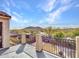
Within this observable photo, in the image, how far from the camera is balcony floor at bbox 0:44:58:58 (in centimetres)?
378

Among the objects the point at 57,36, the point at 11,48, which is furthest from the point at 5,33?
the point at 57,36

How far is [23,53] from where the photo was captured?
3.82 metres

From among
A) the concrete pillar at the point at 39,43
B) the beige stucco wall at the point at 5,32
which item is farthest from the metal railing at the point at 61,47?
the beige stucco wall at the point at 5,32

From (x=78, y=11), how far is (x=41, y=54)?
4.41ft

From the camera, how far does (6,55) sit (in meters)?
3.87

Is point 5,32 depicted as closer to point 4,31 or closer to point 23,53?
point 4,31

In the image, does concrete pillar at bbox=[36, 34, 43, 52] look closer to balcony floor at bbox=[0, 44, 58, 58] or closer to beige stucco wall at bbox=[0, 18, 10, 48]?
balcony floor at bbox=[0, 44, 58, 58]

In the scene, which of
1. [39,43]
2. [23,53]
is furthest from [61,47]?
[23,53]

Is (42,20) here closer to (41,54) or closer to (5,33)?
(41,54)

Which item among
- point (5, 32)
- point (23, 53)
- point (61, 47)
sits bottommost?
point (23, 53)

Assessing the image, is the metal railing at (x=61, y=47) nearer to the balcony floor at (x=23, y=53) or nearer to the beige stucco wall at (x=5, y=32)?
the balcony floor at (x=23, y=53)

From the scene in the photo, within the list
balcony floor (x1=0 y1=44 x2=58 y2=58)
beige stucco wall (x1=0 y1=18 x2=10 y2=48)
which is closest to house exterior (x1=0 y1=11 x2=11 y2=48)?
beige stucco wall (x1=0 y1=18 x2=10 y2=48)

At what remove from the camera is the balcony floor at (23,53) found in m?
3.78

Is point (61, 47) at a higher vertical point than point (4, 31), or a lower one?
lower
